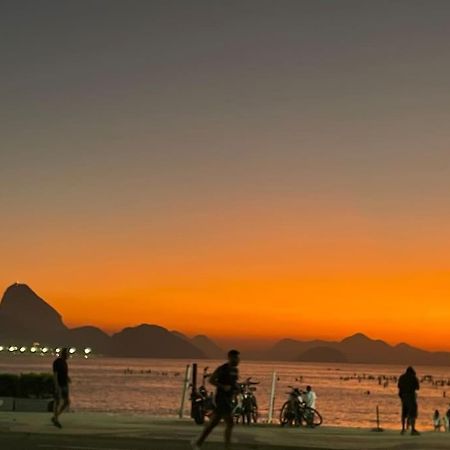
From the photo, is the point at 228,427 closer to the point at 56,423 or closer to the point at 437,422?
the point at 56,423

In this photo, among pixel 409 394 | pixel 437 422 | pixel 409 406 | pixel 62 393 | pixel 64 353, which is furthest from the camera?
pixel 437 422

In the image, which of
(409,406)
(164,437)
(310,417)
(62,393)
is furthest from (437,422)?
(164,437)

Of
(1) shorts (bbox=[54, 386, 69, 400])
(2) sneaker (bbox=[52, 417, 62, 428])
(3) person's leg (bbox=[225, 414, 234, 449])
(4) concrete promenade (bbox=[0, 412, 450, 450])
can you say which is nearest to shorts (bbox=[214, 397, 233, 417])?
(3) person's leg (bbox=[225, 414, 234, 449])

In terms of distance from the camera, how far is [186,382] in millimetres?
26953

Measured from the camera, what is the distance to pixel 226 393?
56.3 feet

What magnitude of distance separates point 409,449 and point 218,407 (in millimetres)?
4991

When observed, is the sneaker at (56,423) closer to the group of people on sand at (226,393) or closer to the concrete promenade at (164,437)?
the group of people on sand at (226,393)

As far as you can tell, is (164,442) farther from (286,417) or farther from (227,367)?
(286,417)

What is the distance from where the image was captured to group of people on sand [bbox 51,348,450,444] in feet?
56.2

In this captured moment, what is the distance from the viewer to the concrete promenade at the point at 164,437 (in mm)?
19359

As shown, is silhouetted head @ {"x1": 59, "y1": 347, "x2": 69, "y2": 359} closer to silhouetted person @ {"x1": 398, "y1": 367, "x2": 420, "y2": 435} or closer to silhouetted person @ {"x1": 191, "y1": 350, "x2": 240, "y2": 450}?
silhouetted person @ {"x1": 191, "y1": 350, "x2": 240, "y2": 450}

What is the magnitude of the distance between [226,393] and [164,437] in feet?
14.1

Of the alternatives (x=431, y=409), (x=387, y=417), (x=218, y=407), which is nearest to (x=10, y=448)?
(x=218, y=407)

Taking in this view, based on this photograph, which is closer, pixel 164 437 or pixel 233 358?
pixel 233 358
